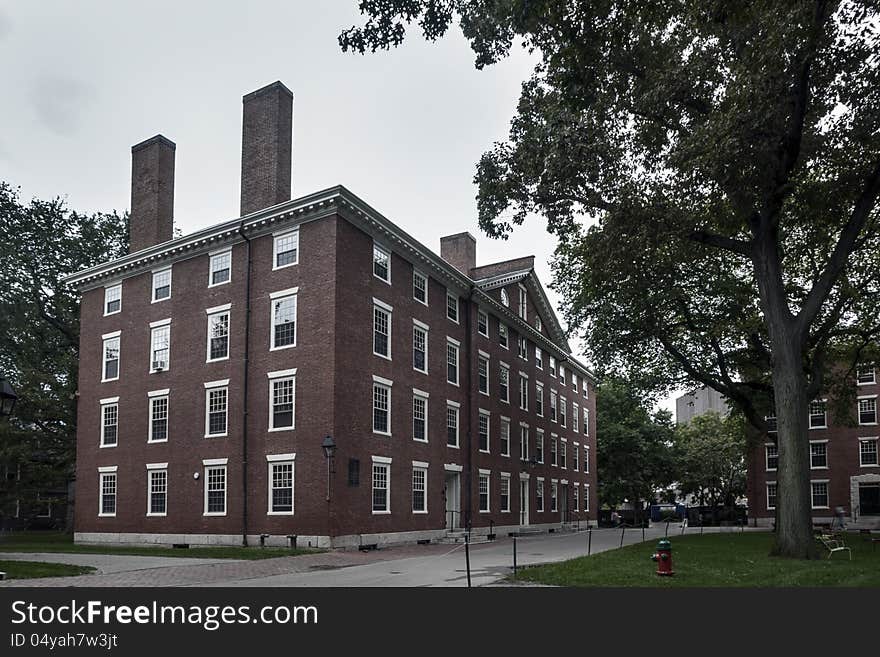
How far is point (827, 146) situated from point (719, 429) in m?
54.1

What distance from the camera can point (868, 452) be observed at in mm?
51531

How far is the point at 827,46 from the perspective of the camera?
15.9 metres

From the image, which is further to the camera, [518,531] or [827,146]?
[518,531]

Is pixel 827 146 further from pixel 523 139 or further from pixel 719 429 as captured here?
pixel 719 429

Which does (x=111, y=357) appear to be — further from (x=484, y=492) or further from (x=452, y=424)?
(x=484, y=492)

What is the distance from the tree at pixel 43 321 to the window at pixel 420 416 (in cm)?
1733

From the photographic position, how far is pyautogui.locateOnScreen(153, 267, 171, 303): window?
30.3m

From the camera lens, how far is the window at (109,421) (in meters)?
31.0

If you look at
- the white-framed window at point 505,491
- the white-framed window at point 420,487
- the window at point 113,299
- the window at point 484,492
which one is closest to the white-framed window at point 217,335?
the window at point 113,299

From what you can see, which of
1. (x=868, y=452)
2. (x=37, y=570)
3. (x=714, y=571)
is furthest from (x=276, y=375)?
(x=868, y=452)

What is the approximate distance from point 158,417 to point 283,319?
7092 mm

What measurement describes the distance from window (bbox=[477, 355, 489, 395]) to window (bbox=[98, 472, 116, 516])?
1585cm

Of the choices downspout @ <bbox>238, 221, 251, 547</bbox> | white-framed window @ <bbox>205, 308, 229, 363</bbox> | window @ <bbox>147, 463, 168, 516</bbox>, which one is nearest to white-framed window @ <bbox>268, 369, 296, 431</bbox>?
downspout @ <bbox>238, 221, 251, 547</bbox>

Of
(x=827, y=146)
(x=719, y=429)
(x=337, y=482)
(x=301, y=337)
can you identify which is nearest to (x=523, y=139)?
(x=827, y=146)
